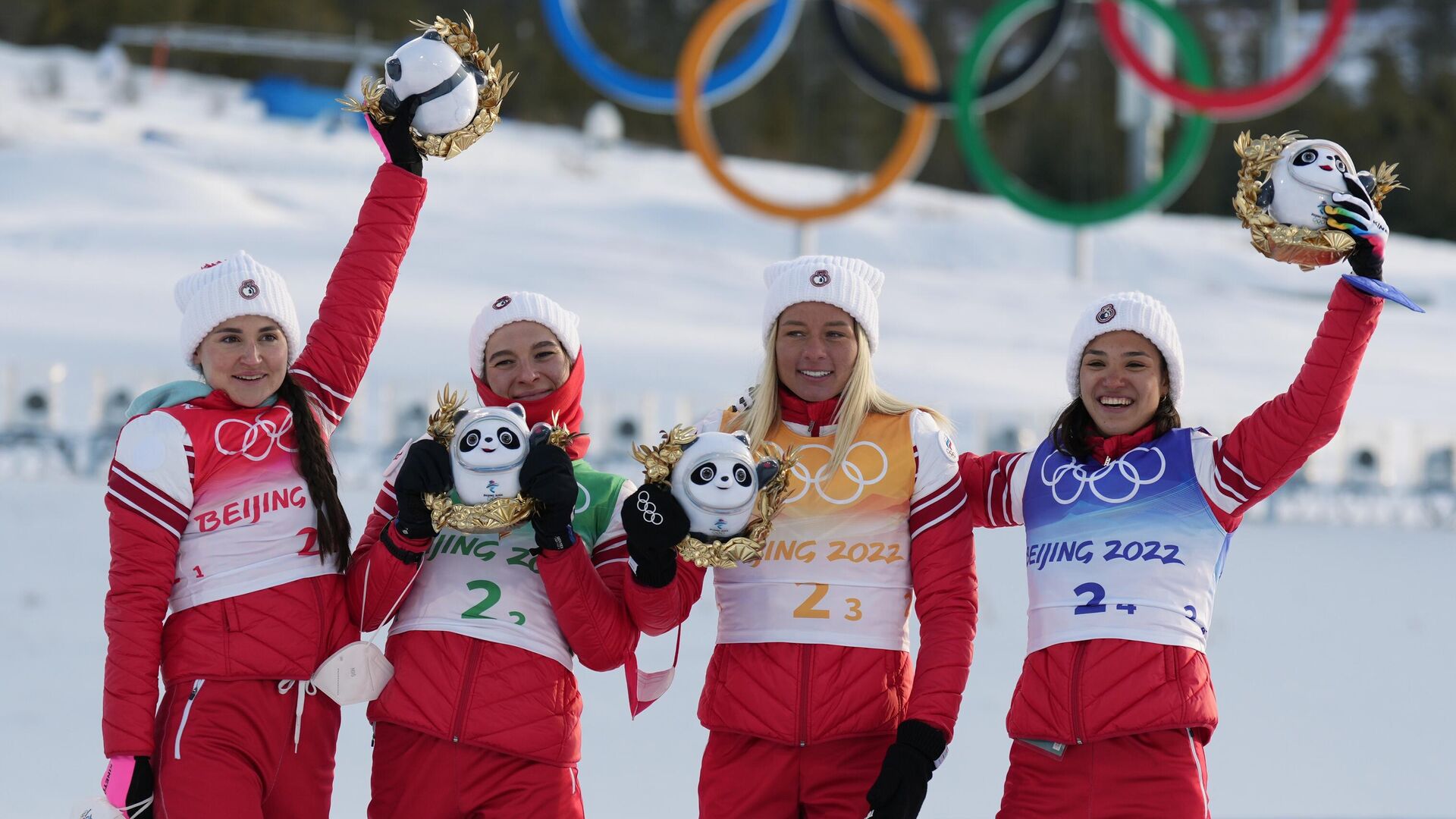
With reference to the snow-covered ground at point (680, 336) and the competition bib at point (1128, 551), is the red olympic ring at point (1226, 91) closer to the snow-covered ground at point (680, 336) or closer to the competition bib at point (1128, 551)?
the snow-covered ground at point (680, 336)

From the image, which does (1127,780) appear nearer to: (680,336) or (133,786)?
(133,786)

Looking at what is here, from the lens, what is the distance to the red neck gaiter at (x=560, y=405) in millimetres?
3643

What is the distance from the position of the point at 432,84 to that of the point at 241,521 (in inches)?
43.2

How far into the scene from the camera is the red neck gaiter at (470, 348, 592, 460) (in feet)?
12.0

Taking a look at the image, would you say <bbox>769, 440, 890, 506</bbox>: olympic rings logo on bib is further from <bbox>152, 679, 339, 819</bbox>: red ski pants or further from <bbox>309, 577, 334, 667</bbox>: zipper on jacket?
<bbox>152, 679, 339, 819</bbox>: red ski pants

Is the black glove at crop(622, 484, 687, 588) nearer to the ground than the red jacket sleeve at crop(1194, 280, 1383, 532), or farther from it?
nearer to the ground

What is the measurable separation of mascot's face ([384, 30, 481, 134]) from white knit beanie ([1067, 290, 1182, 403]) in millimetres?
1524

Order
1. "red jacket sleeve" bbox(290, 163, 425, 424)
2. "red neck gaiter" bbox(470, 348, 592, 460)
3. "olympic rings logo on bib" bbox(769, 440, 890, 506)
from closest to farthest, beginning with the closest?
1. "olympic rings logo on bib" bbox(769, 440, 890, 506)
2. "red neck gaiter" bbox(470, 348, 592, 460)
3. "red jacket sleeve" bbox(290, 163, 425, 424)

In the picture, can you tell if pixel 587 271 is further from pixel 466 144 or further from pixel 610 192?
pixel 466 144

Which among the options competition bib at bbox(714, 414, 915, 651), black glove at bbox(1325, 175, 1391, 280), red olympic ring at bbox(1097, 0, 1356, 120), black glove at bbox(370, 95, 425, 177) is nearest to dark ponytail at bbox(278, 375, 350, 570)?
black glove at bbox(370, 95, 425, 177)

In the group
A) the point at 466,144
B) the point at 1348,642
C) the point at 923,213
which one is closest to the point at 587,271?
the point at 923,213

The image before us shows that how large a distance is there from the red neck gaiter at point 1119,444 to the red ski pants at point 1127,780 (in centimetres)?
61

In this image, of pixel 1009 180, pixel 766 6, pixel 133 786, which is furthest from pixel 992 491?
pixel 1009 180

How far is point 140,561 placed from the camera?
3404 mm
